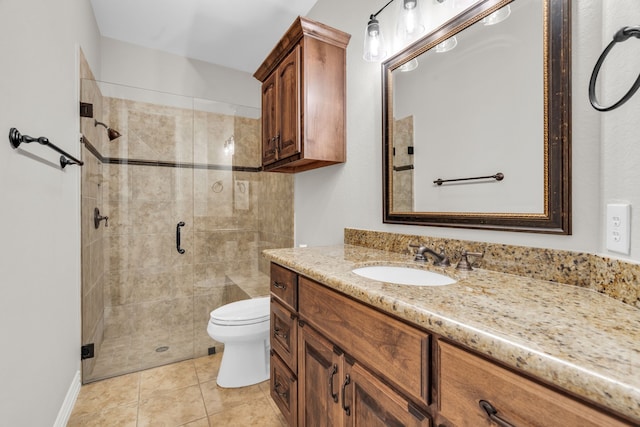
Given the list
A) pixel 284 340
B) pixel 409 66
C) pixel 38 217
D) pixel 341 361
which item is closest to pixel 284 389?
pixel 284 340

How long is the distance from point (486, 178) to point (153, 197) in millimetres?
2437

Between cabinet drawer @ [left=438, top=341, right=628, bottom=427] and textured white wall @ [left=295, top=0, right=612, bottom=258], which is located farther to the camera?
textured white wall @ [left=295, top=0, right=612, bottom=258]

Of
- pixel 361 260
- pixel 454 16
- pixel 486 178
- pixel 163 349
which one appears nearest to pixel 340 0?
pixel 454 16

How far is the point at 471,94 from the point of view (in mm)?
1188

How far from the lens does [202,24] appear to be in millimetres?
2506

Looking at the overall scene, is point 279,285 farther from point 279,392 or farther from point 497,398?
point 497,398

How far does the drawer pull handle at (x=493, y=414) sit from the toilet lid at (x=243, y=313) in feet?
5.30

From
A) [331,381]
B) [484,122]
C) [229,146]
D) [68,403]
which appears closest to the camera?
[331,381]

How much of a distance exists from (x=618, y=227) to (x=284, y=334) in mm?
1266

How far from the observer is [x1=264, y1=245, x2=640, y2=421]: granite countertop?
0.41 metres

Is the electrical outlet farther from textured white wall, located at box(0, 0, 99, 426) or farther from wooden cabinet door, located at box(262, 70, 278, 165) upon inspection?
textured white wall, located at box(0, 0, 99, 426)

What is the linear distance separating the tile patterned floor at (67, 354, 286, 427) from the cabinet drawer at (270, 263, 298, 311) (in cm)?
79

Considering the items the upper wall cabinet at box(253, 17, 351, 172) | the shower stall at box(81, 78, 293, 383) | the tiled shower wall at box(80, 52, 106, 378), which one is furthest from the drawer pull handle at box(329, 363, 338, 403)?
the tiled shower wall at box(80, 52, 106, 378)

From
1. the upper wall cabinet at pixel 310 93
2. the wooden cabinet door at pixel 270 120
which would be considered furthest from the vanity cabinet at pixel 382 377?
the wooden cabinet door at pixel 270 120
